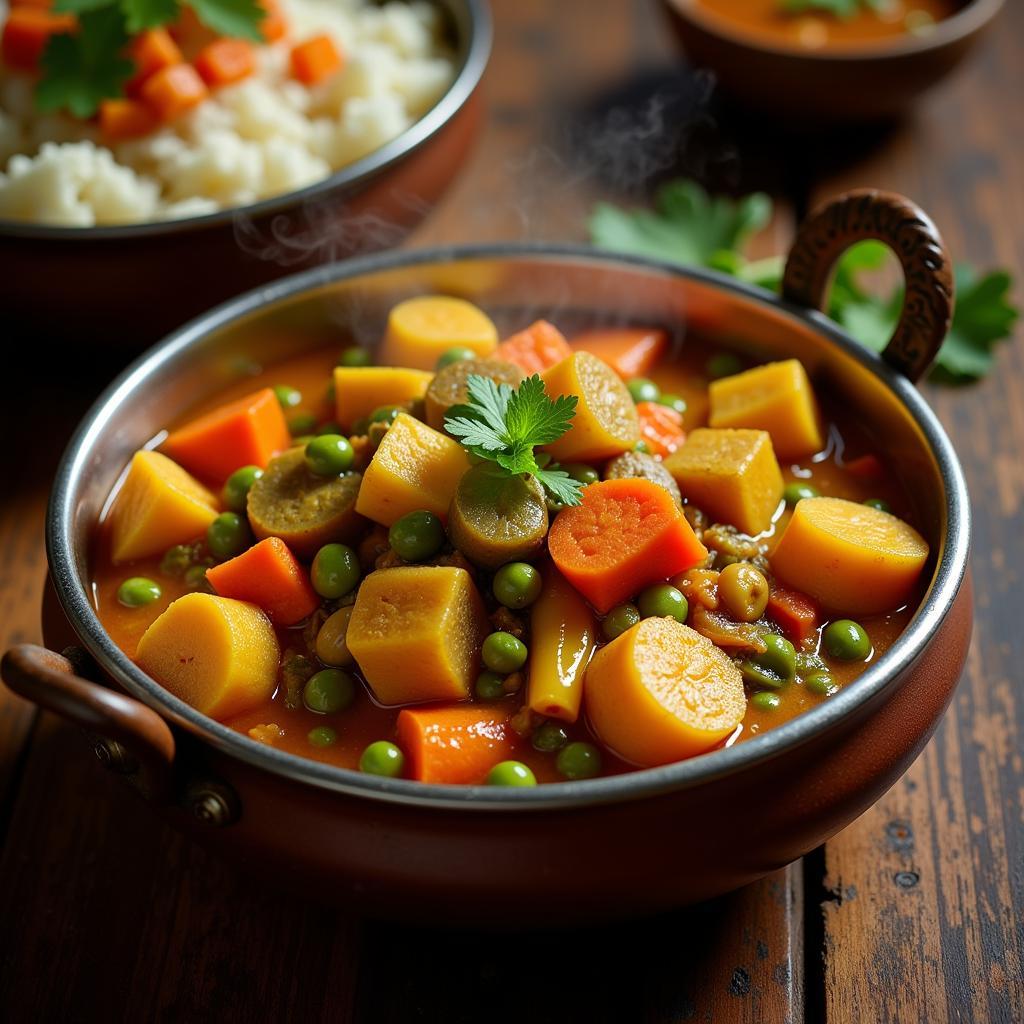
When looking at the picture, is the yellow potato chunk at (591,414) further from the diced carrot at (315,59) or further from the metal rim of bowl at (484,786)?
the diced carrot at (315,59)

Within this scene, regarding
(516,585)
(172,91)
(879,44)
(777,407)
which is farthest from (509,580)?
(879,44)

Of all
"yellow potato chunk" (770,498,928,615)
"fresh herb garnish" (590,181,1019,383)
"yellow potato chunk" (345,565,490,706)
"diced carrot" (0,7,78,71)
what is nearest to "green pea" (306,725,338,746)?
"yellow potato chunk" (345,565,490,706)

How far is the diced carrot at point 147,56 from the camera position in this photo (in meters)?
3.91

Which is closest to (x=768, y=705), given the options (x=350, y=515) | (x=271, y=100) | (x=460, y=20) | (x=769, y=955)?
(x=769, y=955)

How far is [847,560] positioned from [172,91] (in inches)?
98.4

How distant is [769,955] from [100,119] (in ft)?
10.1

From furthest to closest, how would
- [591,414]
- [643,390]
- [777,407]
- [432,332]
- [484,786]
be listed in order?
[432,332] → [643,390] → [777,407] → [591,414] → [484,786]

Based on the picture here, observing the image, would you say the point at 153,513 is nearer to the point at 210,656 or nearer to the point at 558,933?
the point at 210,656

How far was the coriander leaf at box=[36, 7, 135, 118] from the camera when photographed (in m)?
3.83

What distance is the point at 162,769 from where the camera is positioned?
219 centimetres

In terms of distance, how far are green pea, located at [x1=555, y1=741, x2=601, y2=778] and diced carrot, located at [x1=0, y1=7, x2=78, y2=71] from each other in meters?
2.88

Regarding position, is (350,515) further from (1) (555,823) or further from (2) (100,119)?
(2) (100,119)

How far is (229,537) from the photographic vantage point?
282 cm

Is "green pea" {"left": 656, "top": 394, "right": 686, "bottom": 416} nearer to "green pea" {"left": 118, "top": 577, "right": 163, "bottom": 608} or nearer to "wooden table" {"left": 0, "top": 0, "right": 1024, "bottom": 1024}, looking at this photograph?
"wooden table" {"left": 0, "top": 0, "right": 1024, "bottom": 1024}
